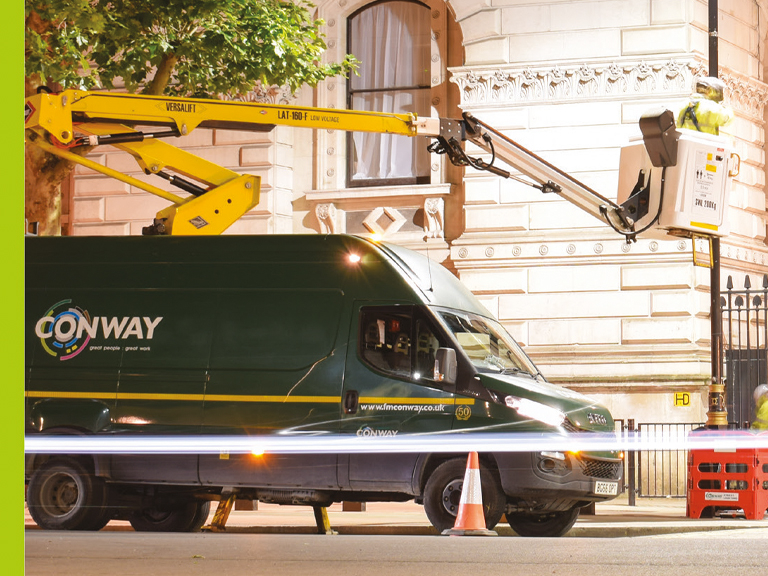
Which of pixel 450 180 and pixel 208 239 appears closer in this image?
pixel 208 239

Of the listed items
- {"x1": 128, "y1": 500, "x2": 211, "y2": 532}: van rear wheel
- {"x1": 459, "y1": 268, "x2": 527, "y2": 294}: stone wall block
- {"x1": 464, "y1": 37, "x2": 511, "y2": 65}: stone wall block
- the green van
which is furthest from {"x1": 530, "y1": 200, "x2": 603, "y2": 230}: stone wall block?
{"x1": 128, "y1": 500, "x2": 211, "y2": 532}: van rear wheel

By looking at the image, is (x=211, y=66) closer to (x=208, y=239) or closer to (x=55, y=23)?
(x=55, y=23)

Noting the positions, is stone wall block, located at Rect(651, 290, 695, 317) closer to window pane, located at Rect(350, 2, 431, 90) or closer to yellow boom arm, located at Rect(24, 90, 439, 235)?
window pane, located at Rect(350, 2, 431, 90)

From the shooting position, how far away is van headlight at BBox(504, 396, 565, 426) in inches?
464

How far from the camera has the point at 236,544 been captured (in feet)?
33.0

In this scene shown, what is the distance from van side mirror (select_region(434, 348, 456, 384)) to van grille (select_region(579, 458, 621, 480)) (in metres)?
1.39

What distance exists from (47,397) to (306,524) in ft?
11.0

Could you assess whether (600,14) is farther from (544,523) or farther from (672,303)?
(544,523)

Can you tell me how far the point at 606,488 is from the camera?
12.2 m

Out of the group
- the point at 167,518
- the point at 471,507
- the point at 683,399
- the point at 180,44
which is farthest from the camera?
the point at 683,399

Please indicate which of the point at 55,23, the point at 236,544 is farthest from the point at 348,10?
the point at 236,544

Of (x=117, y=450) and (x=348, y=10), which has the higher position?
(x=348, y=10)

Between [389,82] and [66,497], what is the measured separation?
1300 cm

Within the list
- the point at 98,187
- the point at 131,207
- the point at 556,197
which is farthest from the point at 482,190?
the point at 98,187
